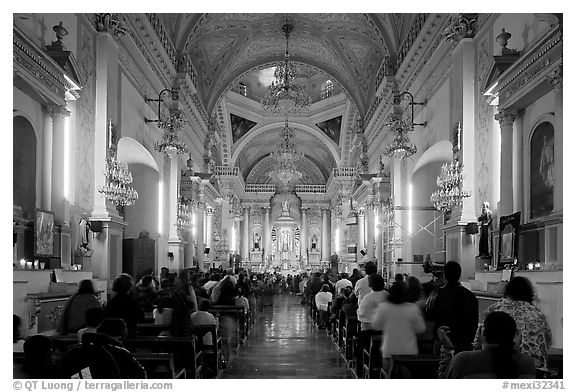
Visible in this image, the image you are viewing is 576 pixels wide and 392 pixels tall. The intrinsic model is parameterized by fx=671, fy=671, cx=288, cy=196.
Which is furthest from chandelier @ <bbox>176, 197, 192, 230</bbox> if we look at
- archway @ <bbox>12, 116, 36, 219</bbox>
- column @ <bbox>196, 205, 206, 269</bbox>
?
archway @ <bbox>12, 116, 36, 219</bbox>

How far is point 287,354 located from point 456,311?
15.4 ft

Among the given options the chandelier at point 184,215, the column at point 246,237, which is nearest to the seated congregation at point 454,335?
the chandelier at point 184,215

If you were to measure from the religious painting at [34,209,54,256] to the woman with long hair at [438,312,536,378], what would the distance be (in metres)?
6.29

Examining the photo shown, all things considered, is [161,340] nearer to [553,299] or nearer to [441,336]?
[441,336]

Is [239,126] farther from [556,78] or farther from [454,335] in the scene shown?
[454,335]

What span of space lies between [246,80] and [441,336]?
25783mm

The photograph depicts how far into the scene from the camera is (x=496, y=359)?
365 cm

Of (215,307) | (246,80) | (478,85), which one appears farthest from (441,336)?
(246,80)

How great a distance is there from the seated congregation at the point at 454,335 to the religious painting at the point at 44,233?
4.16 metres

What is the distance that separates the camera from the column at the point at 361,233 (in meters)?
24.7

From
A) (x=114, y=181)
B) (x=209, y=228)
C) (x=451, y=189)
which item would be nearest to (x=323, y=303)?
(x=451, y=189)

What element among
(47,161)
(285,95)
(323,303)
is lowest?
(323,303)

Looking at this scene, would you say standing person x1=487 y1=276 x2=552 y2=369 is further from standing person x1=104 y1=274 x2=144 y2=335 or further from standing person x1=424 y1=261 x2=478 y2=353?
standing person x1=104 y1=274 x2=144 y2=335

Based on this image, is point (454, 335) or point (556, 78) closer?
point (454, 335)
